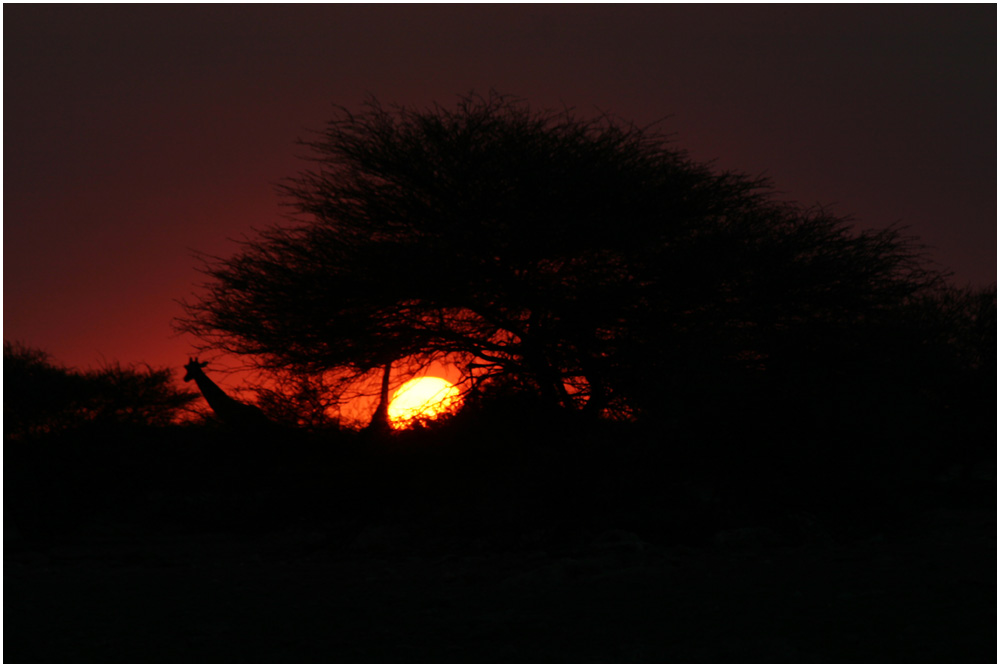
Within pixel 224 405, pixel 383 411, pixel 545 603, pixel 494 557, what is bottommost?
pixel 545 603

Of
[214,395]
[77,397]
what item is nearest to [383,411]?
[214,395]

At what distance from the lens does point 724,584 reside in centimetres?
874

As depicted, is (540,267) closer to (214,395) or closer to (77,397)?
(214,395)

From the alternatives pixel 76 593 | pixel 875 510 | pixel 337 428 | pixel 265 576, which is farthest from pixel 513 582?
pixel 337 428

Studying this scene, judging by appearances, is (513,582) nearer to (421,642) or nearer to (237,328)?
(421,642)

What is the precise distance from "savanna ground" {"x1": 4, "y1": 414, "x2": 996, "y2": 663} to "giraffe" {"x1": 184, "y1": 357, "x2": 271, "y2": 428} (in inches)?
17.1

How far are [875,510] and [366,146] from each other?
32.2ft

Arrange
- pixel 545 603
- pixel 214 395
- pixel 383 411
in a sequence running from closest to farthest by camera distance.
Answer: pixel 545 603, pixel 383 411, pixel 214 395

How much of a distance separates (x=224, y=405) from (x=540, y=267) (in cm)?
870

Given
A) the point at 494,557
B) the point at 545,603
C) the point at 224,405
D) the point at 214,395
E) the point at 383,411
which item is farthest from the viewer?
the point at 214,395

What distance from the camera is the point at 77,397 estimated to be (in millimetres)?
24938

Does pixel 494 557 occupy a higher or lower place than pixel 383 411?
lower

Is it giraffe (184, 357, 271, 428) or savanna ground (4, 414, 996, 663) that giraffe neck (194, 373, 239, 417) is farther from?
savanna ground (4, 414, 996, 663)

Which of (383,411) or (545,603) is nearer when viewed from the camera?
(545,603)
